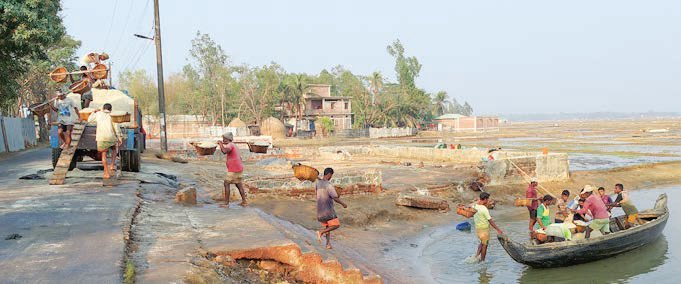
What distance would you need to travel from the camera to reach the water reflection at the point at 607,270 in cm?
1057

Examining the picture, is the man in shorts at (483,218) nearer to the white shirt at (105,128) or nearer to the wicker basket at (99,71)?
the white shirt at (105,128)

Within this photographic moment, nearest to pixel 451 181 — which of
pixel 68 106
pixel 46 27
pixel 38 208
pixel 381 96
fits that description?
pixel 68 106

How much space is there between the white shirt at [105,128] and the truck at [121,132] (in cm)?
26

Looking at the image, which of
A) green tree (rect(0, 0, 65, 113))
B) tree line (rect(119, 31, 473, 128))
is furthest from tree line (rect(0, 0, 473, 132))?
green tree (rect(0, 0, 65, 113))

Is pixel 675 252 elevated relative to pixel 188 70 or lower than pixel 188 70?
lower

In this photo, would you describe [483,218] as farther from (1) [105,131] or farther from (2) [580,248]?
(1) [105,131]

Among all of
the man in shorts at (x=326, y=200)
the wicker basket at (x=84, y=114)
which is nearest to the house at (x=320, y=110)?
the wicker basket at (x=84, y=114)

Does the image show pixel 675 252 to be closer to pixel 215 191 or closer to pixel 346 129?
pixel 215 191

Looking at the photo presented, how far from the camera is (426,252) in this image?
485 inches

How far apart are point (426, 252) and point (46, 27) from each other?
51.4 feet

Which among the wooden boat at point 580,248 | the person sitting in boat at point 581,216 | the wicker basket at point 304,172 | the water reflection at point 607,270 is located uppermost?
the wicker basket at point 304,172

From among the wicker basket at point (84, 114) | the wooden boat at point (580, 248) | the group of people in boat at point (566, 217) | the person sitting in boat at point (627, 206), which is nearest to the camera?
the group of people in boat at point (566, 217)

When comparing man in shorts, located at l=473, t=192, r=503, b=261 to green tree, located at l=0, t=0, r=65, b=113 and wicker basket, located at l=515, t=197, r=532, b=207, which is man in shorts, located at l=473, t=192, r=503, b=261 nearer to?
wicker basket, located at l=515, t=197, r=532, b=207

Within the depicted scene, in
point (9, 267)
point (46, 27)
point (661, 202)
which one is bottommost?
point (661, 202)
